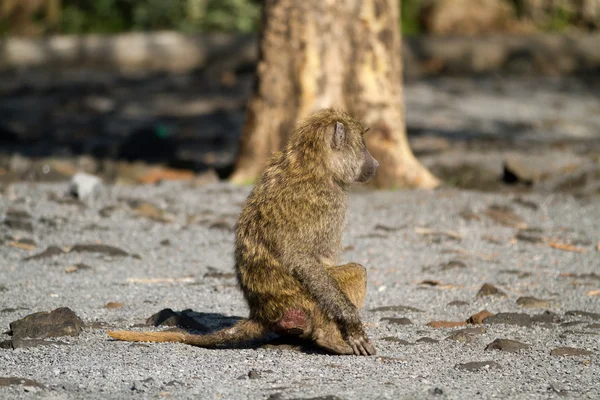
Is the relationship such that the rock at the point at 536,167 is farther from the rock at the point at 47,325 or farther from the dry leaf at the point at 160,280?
the rock at the point at 47,325

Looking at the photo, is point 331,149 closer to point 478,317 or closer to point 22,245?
point 478,317

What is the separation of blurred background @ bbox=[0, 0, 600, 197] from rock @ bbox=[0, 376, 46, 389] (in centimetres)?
589

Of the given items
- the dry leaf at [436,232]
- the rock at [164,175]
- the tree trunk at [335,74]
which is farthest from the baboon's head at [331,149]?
the rock at [164,175]

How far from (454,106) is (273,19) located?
515 centimetres

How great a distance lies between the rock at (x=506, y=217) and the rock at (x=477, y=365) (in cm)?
381

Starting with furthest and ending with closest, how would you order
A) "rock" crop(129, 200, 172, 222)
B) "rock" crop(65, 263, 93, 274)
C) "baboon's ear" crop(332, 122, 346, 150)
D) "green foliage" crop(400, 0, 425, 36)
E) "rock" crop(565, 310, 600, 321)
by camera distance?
1. "green foliage" crop(400, 0, 425, 36)
2. "rock" crop(129, 200, 172, 222)
3. "rock" crop(65, 263, 93, 274)
4. "rock" crop(565, 310, 600, 321)
5. "baboon's ear" crop(332, 122, 346, 150)

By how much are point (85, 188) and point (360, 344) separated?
4.57m

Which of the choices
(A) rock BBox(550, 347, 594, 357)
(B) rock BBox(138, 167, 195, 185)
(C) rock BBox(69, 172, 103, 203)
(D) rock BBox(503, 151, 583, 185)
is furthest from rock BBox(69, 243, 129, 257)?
(D) rock BBox(503, 151, 583, 185)

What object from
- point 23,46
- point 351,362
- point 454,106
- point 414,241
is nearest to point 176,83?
point 23,46

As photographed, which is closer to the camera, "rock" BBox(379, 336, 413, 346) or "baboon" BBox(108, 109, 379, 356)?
"baboon" BBox(108, 109, 379, 356)

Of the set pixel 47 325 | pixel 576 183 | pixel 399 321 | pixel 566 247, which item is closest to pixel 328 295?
pixel 399 321

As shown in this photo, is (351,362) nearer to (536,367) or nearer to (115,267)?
(536,367)

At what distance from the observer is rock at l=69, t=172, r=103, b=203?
9117 mm

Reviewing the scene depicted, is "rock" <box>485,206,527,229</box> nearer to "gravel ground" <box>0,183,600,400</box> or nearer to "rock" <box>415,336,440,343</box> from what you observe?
"gravel ground" <box>0,183,600,400</box>
